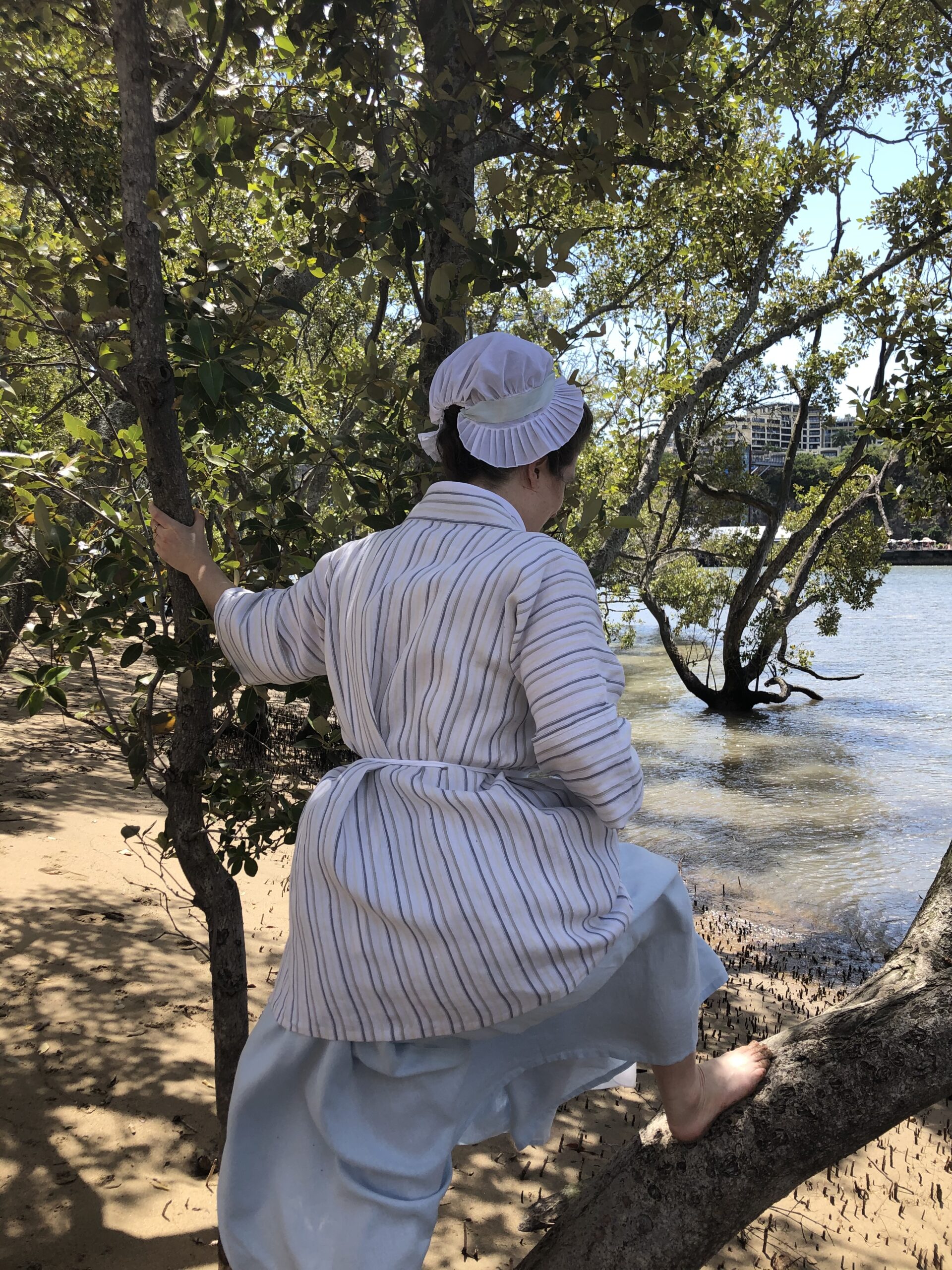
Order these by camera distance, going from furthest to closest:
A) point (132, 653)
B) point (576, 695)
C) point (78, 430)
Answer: point (132, 653) < point (78, 430) < point (576, 695)

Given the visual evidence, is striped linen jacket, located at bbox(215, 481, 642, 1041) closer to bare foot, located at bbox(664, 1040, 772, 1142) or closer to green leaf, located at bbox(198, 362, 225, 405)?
bare foot, located at bbox(664, 1040, 772, 1142)

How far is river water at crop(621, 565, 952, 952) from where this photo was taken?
8.81 metres

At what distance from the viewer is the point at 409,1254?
1.50 m

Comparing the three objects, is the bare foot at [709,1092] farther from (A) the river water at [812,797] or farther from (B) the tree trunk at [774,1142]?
(A) the river water at [812,797]

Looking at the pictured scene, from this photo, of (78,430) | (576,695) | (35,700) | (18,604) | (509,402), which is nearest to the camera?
(576,695)

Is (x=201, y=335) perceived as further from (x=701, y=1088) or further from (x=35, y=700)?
(x=701, y=1088)

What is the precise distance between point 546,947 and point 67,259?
1.78m

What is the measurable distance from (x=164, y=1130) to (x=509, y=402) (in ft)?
9.20

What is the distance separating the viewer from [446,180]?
2709 millimetres

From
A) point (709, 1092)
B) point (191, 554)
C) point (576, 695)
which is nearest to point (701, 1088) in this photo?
point (709, 1092)

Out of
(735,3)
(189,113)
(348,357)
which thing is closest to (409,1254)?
(189,113)

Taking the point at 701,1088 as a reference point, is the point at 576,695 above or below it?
above

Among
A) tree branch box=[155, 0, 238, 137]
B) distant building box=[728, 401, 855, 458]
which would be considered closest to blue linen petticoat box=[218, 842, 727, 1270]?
tree branch box=[155, 0, 238, 137]

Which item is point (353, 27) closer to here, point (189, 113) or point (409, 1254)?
point (189, 113)
